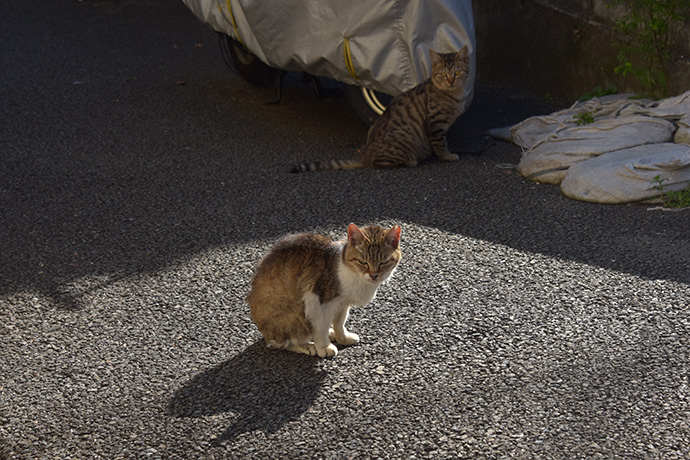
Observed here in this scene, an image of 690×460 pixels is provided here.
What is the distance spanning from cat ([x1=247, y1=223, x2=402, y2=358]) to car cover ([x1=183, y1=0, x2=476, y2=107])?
9.52ft

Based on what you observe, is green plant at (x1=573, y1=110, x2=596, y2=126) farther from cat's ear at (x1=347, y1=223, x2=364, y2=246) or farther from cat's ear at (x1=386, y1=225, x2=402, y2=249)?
cat's ear at (x1=347, y1=223, x2=364, y2=246)

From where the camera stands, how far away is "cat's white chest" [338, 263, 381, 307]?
122 inches

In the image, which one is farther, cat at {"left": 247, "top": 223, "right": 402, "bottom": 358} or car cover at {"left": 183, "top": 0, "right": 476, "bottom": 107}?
car cover at {"left": 183, "top": 0, "right": 476, "bottom": 107}

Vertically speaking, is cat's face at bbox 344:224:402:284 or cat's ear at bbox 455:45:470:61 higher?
cat's ear at bbox 455:45:470:61

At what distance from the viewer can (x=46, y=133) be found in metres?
6.66

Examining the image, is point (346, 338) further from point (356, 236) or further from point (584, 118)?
point (584, 118)

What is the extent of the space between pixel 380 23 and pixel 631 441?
3960 millimetres

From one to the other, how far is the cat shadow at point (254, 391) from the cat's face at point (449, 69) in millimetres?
2988

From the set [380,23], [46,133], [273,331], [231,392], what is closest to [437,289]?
[273,331]

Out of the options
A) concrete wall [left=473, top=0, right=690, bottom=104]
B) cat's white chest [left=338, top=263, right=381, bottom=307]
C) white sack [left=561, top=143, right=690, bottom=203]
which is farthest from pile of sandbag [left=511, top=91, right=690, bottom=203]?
cat's white chest [left=338, top=263, right=381, bottom=307]

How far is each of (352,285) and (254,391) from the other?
1.89 ft

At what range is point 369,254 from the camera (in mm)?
3057

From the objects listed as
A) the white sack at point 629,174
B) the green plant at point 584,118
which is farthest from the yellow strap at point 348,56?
the white sack at point 629,174

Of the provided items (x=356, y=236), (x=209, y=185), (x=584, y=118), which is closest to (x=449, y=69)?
(x=584, y=118)
